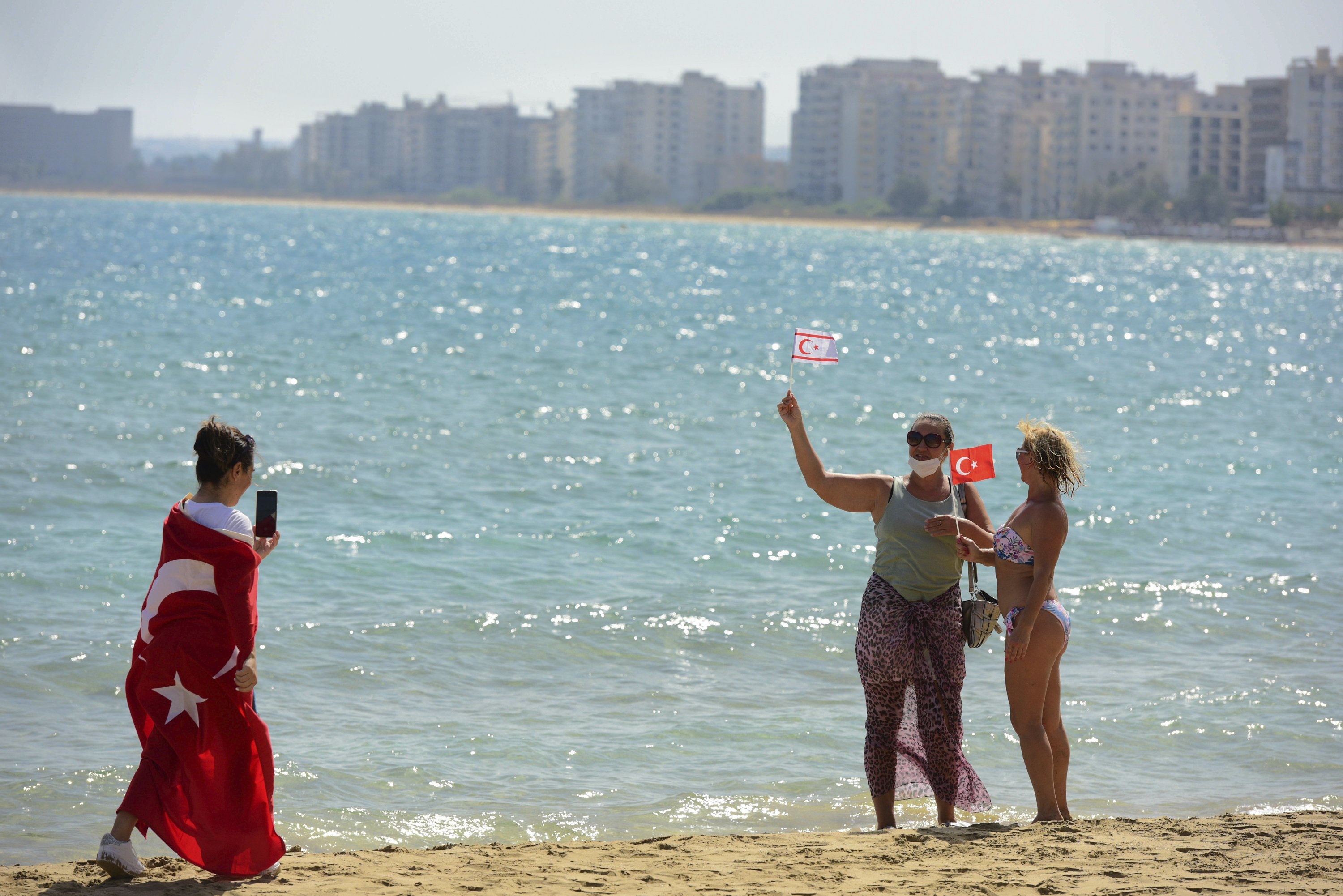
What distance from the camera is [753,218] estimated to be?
539ft

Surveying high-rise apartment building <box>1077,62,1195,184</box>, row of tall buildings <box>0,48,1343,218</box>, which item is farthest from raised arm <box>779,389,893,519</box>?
high-rise apartment building <box>1077,62,1195,184</box>

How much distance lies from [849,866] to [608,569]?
5833mm

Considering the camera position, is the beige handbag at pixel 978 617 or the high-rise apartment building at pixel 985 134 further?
the high-rise apartment building at pixel 985 134

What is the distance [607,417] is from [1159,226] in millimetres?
131956

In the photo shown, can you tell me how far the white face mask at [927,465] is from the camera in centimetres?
514

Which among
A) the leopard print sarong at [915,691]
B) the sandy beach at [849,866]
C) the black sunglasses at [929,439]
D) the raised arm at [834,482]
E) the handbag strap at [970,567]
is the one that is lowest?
the sandy beach at [849,866]

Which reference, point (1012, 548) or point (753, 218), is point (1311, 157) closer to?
point (753, 218)

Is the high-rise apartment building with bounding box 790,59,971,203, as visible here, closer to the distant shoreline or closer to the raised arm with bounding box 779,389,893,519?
the distant shoreline

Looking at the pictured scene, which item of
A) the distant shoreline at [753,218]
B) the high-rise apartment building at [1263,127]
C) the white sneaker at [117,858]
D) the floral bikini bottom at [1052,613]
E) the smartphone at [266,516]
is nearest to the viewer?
the white sneaker at [117,858]

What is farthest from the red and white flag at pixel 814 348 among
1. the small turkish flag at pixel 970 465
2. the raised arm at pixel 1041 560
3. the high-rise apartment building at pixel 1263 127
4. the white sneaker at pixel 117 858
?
the high-rise apartment building at pixel 1263 127

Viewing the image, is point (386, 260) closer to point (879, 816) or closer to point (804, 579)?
point (804, 579)

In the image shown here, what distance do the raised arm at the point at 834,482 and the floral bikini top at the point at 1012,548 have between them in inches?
17.7

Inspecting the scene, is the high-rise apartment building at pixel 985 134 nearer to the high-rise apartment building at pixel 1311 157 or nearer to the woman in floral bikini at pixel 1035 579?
the high-rise apartment building at pixel 1311 157

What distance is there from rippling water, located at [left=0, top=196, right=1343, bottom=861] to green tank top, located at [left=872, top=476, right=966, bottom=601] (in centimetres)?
138
